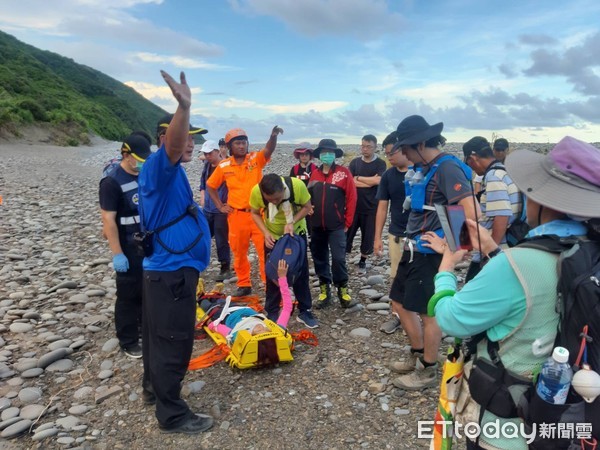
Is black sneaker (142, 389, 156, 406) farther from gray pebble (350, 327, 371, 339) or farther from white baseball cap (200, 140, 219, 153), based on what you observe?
white baseball cap (200, 140, 219, 153)

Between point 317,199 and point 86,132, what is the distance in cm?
5025

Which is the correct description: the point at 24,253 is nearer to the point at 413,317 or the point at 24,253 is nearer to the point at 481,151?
the point at 413,317

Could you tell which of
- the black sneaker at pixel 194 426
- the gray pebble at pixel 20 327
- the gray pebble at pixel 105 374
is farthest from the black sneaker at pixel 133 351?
the gray pebble at pixel 20 327

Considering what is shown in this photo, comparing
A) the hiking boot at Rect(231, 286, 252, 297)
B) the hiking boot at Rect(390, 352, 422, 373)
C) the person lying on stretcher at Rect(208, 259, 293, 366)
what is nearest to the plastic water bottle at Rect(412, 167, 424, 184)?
the hiking boot at Rect(390, 352, 422, 373)

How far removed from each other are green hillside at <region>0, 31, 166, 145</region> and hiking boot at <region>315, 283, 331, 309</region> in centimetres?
4013

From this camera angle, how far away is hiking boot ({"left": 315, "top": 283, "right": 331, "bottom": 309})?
6.64 meters

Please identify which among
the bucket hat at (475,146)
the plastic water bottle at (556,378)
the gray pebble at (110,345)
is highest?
the bucket hat at (475,146)

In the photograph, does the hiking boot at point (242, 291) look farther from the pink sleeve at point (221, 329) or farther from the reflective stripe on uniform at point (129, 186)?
the reflective stripe on uniform at point (129, 186)

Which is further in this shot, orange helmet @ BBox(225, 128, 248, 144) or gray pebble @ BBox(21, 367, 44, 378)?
orange helmet @ BBox(225, 128, 248, 144)

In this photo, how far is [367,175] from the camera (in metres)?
8.52

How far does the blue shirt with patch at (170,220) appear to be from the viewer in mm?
3375

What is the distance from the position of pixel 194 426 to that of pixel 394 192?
4.03m

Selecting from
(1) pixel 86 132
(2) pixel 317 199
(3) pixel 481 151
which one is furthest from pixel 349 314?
(1) pixel 86 132

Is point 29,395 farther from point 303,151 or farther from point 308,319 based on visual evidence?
point 303,151
